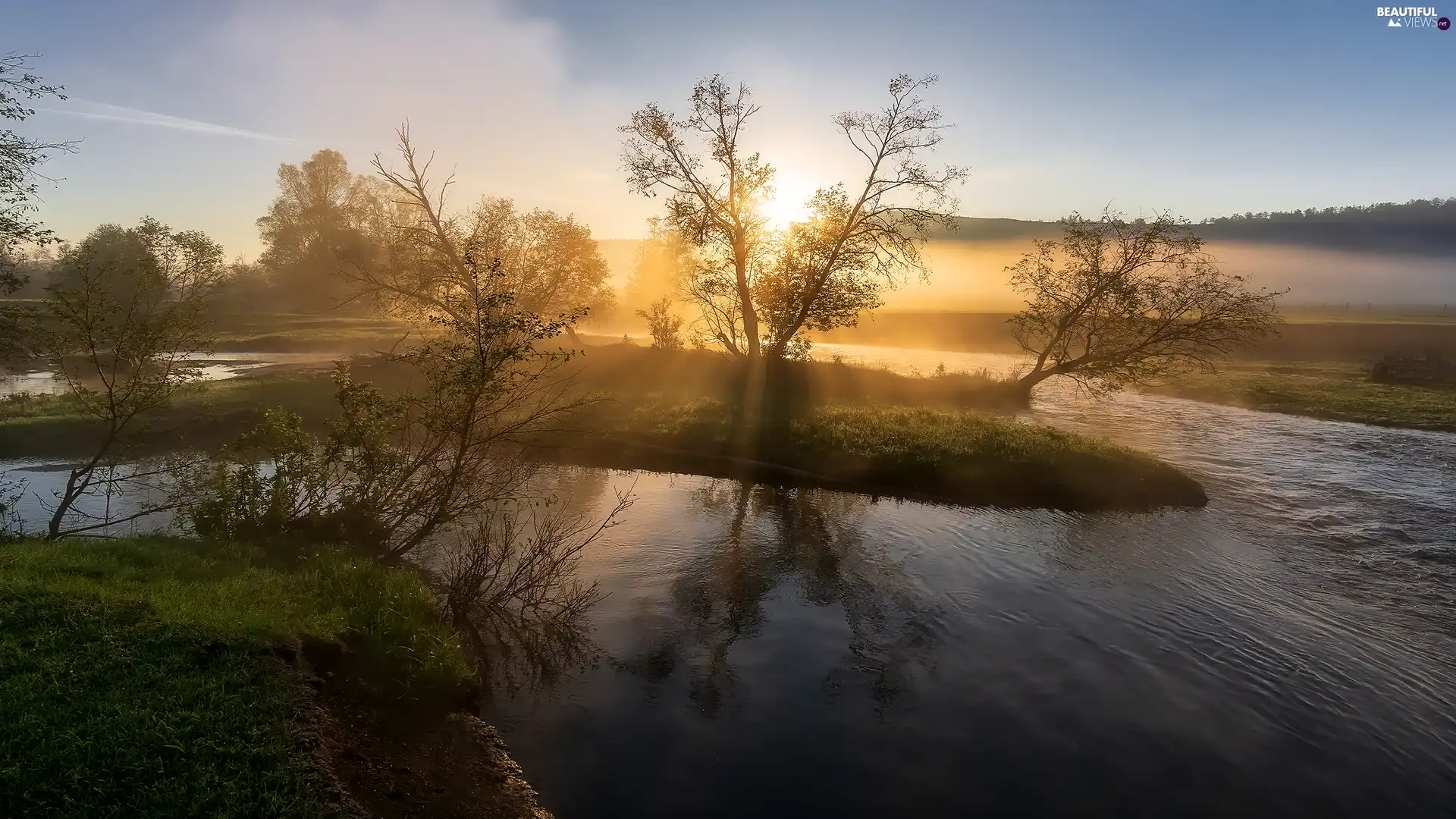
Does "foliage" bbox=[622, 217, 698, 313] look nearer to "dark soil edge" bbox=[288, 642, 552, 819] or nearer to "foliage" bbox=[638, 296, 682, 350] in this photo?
"foliage" bbox=[638, 296, 682, 350]

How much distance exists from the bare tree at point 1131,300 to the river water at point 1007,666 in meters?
12.0

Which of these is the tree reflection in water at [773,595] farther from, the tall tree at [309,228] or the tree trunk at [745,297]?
the tall tree at [309,228]

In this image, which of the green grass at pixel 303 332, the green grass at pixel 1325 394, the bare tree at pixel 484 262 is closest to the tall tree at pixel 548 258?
the bare tree at pixel 484 262

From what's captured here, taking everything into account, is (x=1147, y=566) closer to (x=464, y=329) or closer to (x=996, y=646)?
(x=996, y=646)

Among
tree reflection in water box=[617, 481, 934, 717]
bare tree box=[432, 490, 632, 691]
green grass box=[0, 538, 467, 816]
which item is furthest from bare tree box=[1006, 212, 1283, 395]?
green grass box=[0, 538, 467, 816]

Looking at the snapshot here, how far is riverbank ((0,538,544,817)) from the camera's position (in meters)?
6.53

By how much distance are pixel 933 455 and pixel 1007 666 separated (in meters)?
11.3

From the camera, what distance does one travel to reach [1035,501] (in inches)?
822

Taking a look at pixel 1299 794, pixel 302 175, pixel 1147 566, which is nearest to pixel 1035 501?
pixel 1147 566

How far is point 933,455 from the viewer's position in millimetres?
22578

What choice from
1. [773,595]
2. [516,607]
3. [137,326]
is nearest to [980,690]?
[773,595]

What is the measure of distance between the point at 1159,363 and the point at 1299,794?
2730cm

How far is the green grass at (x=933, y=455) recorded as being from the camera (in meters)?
21.2

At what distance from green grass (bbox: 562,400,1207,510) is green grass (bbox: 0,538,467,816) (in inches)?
547
